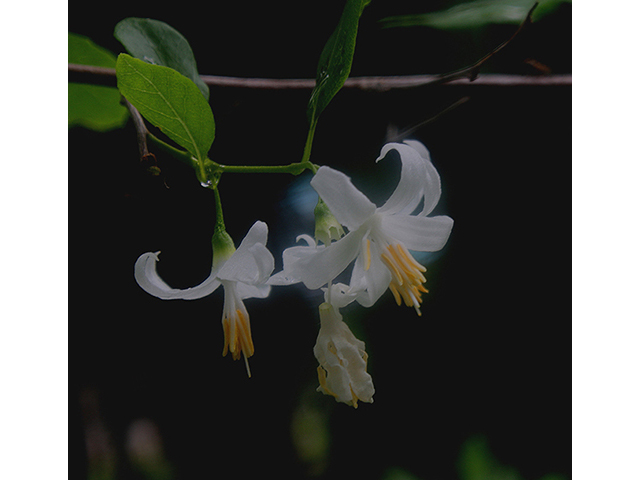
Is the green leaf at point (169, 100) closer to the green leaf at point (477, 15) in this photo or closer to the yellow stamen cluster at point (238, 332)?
the yellow stamen cluster at point (238, 332)

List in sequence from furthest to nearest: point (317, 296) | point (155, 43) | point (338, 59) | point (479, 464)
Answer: point (479, 464)
point (317, 296)
point (155, 43)
point (338, 59)

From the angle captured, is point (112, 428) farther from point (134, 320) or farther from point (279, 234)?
point (279, 234)

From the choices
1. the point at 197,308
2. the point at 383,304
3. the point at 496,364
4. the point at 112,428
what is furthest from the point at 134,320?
the point at 496,364

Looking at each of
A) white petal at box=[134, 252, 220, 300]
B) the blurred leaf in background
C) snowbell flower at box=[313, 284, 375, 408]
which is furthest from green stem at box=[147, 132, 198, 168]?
the blurred leaf in background

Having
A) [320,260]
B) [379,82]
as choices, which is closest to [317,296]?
[379,82]

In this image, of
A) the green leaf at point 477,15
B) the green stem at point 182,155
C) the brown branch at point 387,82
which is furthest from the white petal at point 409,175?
the green leaf at point 477,15

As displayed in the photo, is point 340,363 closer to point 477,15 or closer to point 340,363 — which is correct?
point 340,363
